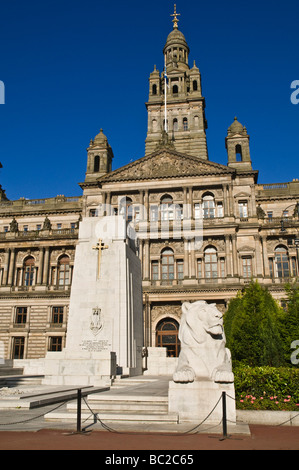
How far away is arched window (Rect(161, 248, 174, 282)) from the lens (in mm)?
43344

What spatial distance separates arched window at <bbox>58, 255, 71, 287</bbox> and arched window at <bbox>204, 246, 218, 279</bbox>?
15.4m

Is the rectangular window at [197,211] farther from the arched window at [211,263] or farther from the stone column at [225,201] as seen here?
the arched window at [211,263]

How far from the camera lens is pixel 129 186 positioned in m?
45.6

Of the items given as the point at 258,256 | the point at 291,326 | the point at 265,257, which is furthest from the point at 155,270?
the point at 291,326

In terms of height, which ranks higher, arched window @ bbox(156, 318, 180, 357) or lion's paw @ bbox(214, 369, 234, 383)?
arched window @ bbox(156, 318, 180, 357)

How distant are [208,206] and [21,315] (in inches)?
910

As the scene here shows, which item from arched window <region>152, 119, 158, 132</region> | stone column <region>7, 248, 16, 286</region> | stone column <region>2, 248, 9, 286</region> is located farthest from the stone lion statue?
arched window <region>152, 119, 158, 132</region>

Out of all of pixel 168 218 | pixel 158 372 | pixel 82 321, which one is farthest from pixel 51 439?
pixel 168 218

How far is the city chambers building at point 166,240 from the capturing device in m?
41.9

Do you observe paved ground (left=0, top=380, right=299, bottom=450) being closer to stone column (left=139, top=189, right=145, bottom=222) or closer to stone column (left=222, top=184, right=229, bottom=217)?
stone column (left=222, top=184, right=229, bottom=217)

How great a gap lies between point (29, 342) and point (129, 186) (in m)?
19.4

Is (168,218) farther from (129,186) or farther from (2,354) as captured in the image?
(2,354)

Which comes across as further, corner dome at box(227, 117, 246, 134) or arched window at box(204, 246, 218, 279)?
corner dome at box(227, 117, 246, 134)
